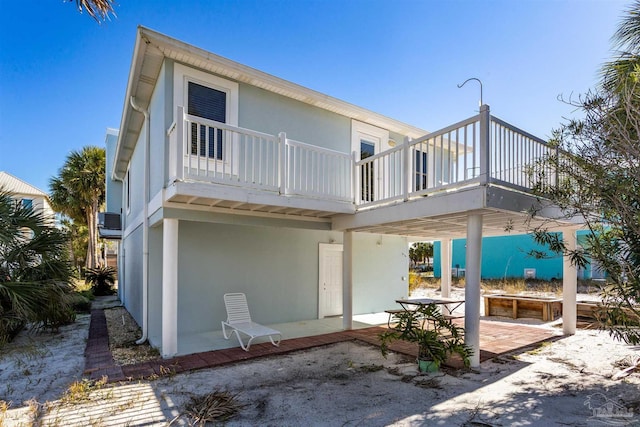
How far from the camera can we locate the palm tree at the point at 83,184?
822 inches

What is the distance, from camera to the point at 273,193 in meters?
7.08

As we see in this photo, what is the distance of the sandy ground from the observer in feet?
13.9

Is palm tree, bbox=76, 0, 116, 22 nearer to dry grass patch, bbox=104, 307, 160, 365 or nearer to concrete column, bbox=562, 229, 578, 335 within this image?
dry grass patch, bbox=104, 307, 160, 365

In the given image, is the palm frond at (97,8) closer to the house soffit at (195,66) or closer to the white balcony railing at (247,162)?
the house soffit at (195,66)

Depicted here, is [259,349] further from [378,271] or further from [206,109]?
[378,271]

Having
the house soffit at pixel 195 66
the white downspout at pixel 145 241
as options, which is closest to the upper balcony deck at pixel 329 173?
the house soffit at pixel 195 66

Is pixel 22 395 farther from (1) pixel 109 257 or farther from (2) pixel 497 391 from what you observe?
(1) pixel 109 257

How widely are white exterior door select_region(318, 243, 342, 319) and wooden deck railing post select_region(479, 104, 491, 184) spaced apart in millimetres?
6021

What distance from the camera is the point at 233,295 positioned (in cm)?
828

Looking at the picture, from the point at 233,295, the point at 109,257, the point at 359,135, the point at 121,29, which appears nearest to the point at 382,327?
the point at 233,295

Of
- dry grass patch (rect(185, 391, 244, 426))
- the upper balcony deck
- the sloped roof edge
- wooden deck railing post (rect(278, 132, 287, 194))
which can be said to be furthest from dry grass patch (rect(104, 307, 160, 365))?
the sloped roof edge

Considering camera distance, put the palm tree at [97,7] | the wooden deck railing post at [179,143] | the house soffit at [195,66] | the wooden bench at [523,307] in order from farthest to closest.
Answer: the wooden bench at [523,307] < the house soffit at [195,66] < the wooden deck railing post at [179,143] < the palm tree at [97,7]

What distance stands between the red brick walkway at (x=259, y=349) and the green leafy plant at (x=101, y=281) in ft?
31.1

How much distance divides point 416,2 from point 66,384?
11.1 metres
